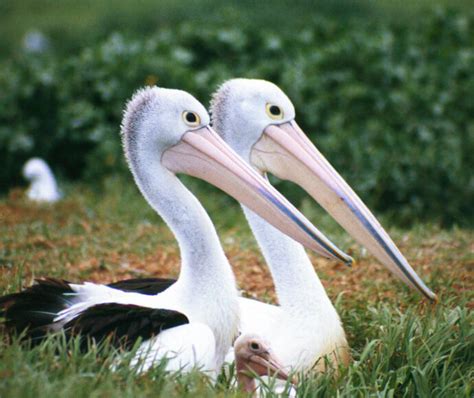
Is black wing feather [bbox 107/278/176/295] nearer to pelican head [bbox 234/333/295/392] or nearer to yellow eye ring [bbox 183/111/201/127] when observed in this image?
pelican head [bbox 234/333/295/392]

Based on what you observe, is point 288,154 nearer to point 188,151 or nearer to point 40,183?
point 188,151

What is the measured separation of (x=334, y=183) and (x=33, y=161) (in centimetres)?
580

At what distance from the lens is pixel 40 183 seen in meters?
9.28

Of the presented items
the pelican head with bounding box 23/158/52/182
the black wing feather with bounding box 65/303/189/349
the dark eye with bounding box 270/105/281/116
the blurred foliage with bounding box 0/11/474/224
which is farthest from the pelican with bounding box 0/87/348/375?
the pelican head with bounding box 23/158/52/182

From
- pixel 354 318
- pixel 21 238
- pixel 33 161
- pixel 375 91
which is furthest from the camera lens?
pixel 375 91

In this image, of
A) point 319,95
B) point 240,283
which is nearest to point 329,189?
point 240,283

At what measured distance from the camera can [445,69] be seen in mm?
10828

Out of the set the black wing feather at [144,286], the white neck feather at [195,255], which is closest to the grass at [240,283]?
the white neck feather at [195,255]

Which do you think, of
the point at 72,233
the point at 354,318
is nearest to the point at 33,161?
Answer: the point at 72,233

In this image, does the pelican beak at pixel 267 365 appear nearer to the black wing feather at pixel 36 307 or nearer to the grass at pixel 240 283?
the grass at pixel 240 283

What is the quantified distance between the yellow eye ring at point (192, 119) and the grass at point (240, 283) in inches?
47.6

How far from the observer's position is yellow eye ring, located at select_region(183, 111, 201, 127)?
4445 mm

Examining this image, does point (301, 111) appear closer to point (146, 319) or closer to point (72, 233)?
point (72, 233)

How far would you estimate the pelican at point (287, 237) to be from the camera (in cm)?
443
